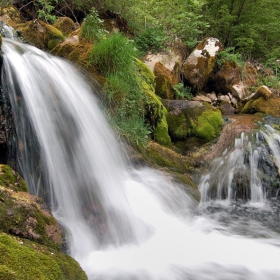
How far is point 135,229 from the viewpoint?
117 inches

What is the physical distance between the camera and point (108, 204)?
3020 millimetres

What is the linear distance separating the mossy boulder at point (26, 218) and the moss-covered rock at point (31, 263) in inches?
5.1

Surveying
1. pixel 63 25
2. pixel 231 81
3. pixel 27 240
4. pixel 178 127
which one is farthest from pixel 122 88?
pixel 231 81

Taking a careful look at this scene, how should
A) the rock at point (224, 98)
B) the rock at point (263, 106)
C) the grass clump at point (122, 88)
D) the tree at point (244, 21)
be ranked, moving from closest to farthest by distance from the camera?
the grass clump at point (122, 88), the rock at point (263, 106), the rock at point (224, 98), the tree at point (244, 21)

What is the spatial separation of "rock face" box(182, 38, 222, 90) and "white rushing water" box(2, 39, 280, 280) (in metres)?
5.46

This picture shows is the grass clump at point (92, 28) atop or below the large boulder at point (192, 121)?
atop

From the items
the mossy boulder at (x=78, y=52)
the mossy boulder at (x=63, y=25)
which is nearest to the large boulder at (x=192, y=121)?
the mossy boulder at (x=78, y=52)

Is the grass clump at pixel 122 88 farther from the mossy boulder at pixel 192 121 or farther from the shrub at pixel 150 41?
the shrub at pixel 150 41

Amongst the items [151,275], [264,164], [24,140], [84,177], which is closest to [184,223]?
[151,275]

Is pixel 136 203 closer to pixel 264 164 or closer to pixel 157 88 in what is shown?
pixel 264 164

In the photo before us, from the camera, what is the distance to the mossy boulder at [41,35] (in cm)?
594

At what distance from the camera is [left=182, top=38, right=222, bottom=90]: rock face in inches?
351

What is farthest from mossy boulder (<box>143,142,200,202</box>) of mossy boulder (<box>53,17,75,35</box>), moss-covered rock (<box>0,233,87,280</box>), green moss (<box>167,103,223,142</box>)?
mossy boulder (<box>53,17,75,35</box>)

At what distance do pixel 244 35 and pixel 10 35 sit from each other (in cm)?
928
